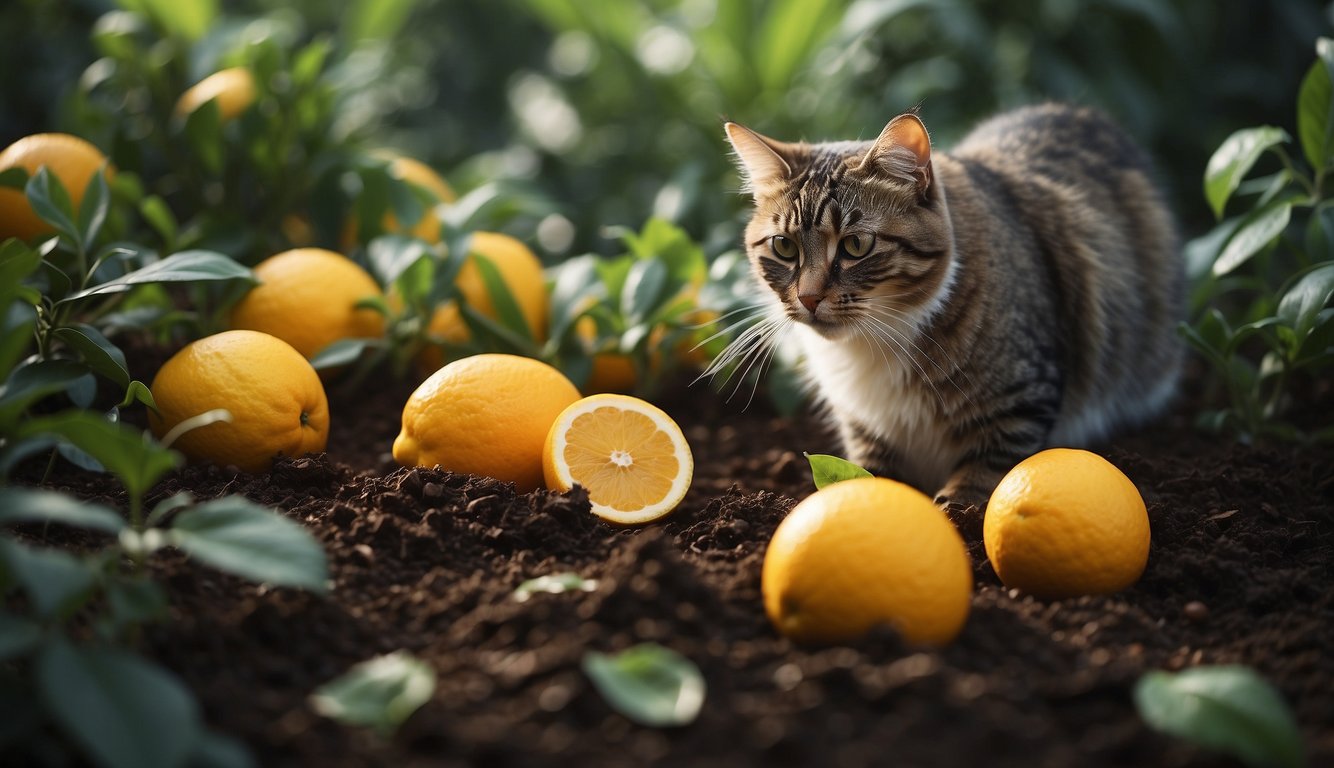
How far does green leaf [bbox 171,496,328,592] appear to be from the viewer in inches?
55.2

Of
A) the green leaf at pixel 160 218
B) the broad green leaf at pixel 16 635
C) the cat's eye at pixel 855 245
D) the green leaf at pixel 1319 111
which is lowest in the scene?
the broad green leaf at pixel 16 635

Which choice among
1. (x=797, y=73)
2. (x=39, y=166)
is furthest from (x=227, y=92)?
(x=797, y=73)

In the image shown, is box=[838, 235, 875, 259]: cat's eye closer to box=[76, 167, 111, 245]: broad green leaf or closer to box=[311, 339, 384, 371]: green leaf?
box=[311, 339, 384, 371]: green leaf

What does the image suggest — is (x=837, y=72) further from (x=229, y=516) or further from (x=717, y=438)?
(x=229, y=516)

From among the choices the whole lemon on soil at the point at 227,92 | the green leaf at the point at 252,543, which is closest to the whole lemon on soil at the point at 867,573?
the green leaf at the point at 252,543

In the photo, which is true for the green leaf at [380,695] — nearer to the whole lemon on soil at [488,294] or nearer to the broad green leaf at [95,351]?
the broad green leaf at [95,351]

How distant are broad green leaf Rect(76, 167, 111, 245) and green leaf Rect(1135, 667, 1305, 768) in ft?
7.50

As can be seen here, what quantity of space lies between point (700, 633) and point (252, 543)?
2.17 ft

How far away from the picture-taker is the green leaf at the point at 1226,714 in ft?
4.19

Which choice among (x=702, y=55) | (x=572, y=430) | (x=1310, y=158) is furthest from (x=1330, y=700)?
(x=702, y=55)

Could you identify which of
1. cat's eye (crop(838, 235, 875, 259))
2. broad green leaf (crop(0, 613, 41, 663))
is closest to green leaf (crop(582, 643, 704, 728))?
broad green leaf (crop(0, 613, 41, 663))

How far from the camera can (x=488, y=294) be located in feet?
9.24

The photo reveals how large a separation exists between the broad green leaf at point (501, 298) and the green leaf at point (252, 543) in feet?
4.23

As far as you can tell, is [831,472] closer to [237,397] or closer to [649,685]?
[649,685]
